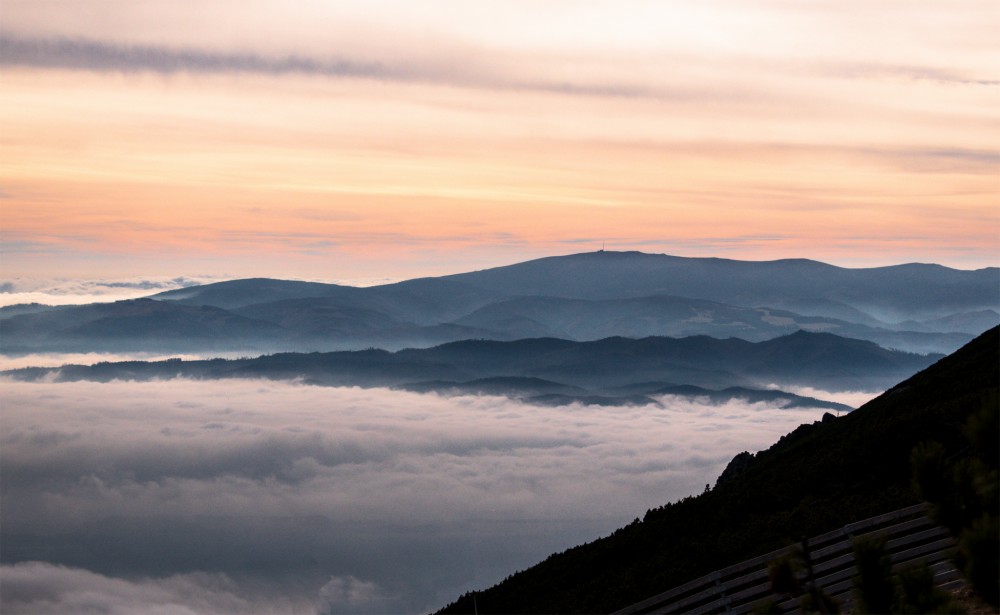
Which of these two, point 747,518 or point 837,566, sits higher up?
point 747,518

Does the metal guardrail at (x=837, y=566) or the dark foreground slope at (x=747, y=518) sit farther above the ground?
the dark foreground slope at (x=747, y=518)

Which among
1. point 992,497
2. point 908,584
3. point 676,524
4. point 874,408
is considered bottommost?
point 908,584

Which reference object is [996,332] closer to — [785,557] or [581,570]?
[581,570]

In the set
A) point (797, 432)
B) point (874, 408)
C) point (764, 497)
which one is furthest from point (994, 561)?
point (797, 432)

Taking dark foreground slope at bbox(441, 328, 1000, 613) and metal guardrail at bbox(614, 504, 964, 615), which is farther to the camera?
dark foreground slope at bbox(441, 328, 1000, 613)

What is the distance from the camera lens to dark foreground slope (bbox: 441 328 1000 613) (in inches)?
1591

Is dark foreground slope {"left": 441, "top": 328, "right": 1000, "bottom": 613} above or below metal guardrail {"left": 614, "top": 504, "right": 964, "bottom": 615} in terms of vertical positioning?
above

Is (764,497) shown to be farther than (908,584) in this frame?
Yes

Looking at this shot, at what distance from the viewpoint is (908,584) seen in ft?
57.5

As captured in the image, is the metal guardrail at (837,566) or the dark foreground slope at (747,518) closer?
the metal guardrail at (837,566)

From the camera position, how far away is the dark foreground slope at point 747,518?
4041 centimetres

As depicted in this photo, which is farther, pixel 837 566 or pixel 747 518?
pixel 747 518

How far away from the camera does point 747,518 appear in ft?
151

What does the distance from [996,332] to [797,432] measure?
18024 millimetres
